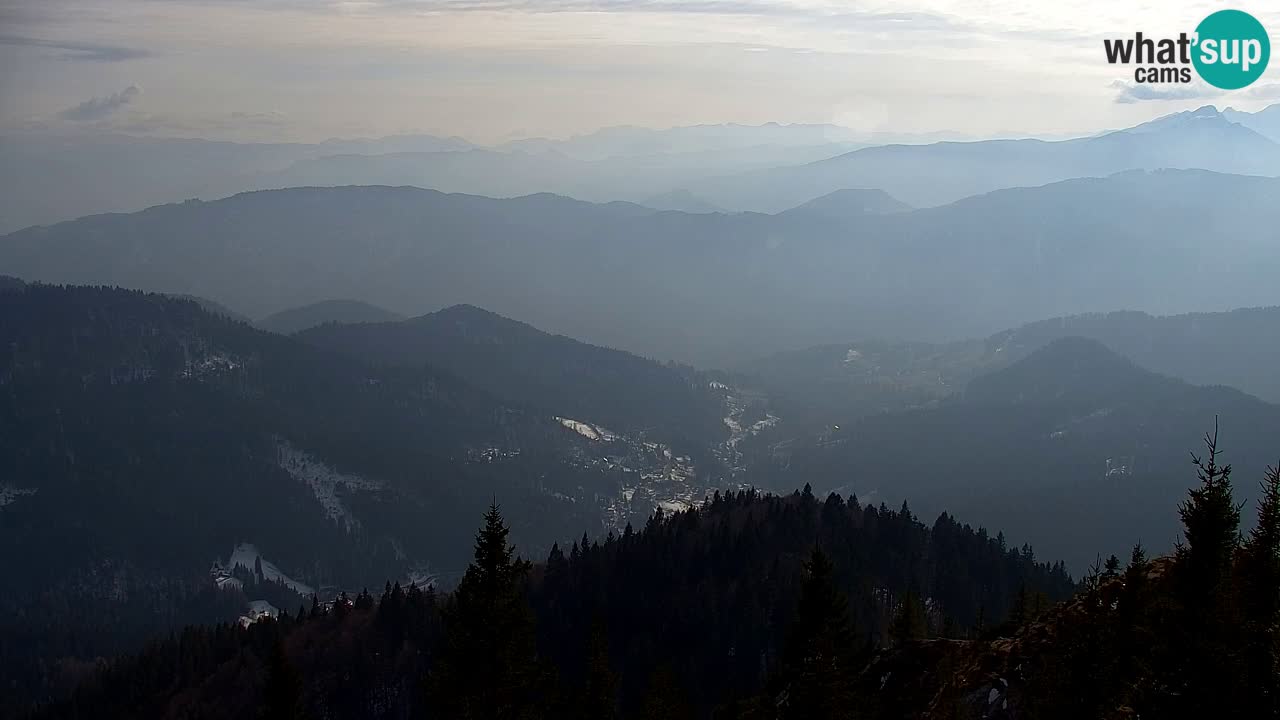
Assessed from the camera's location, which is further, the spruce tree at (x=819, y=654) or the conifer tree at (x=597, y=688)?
the conifer tree at (x=597, y=688)

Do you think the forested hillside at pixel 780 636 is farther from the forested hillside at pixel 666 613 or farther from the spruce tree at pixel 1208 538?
the forested hillside at pixel 666 613

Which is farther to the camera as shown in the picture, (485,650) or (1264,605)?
(485,650)

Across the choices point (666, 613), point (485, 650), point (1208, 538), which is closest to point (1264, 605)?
point (1208, 538)

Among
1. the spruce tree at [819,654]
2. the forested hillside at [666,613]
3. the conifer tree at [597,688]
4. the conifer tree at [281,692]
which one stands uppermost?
the spruce tree at [819,654]

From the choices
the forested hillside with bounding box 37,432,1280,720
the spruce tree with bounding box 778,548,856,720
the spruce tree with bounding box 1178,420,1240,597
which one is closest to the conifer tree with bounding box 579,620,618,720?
the forested hillside with bounding box 37,432,1280,720

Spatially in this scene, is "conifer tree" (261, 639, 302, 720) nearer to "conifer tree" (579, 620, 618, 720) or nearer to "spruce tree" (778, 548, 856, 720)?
"conifer tree" (579, 620, 618, 720)

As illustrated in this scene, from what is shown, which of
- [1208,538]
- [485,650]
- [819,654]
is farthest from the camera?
[485,650]

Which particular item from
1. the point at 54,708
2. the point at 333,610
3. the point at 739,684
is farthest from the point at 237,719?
the point at 739,684

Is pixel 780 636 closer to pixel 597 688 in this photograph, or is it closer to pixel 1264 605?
pixel 597 688

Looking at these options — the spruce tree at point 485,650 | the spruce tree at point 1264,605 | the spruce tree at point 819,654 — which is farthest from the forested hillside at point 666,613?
the spruce tree at point 1264,605

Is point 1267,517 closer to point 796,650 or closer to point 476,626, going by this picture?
point 796,650

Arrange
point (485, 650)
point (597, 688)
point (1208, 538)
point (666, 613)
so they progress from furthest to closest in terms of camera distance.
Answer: point (666, 613), point (597, 688), point (485, 650), point (1208, 538)
